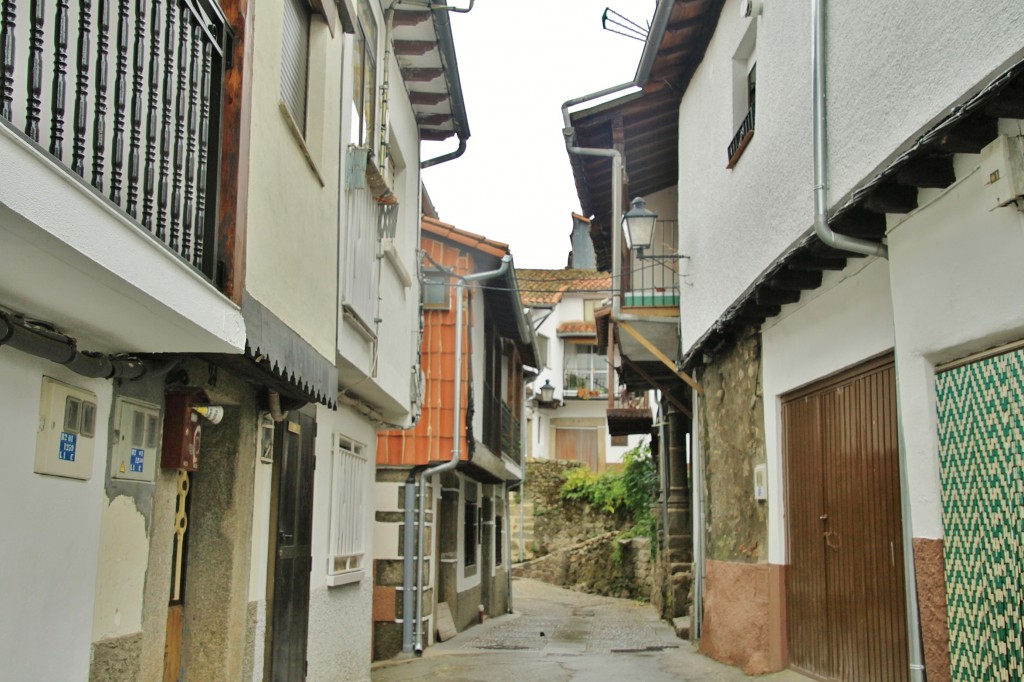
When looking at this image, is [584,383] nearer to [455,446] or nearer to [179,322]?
[455,446]

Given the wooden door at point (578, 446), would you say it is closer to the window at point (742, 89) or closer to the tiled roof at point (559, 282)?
the tiled roof at point (559, 282)

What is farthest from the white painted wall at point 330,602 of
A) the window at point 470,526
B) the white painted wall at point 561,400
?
the white painted wall at point 561,400

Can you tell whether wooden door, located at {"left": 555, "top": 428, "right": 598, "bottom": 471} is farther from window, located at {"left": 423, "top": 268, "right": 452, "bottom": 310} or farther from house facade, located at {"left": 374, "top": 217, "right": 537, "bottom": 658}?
window, located at {"left": 423, "top": 268, "right": 452, "bottom": 310}

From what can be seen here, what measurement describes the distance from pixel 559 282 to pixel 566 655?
3107 cm

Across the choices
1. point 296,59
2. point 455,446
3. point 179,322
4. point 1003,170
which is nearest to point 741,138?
point 296,59

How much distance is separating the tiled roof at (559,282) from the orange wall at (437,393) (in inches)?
1008

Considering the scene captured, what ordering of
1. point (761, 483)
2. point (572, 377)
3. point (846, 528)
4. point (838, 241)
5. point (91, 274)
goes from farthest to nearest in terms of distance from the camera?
point (572, 377) < point (761, 483) < point (846, 528) < point (838, 241) < point (91, 274)

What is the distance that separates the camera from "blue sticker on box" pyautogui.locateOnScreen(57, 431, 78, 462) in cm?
405

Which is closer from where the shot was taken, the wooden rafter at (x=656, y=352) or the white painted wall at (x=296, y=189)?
the white painted wall at (x=296, y=189)

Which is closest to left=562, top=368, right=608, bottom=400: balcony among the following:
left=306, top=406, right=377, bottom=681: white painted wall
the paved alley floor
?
the paved alley floor

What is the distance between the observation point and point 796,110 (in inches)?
305

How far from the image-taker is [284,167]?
586cm

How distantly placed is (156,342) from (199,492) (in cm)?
181

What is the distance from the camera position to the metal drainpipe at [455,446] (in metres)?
13.1
